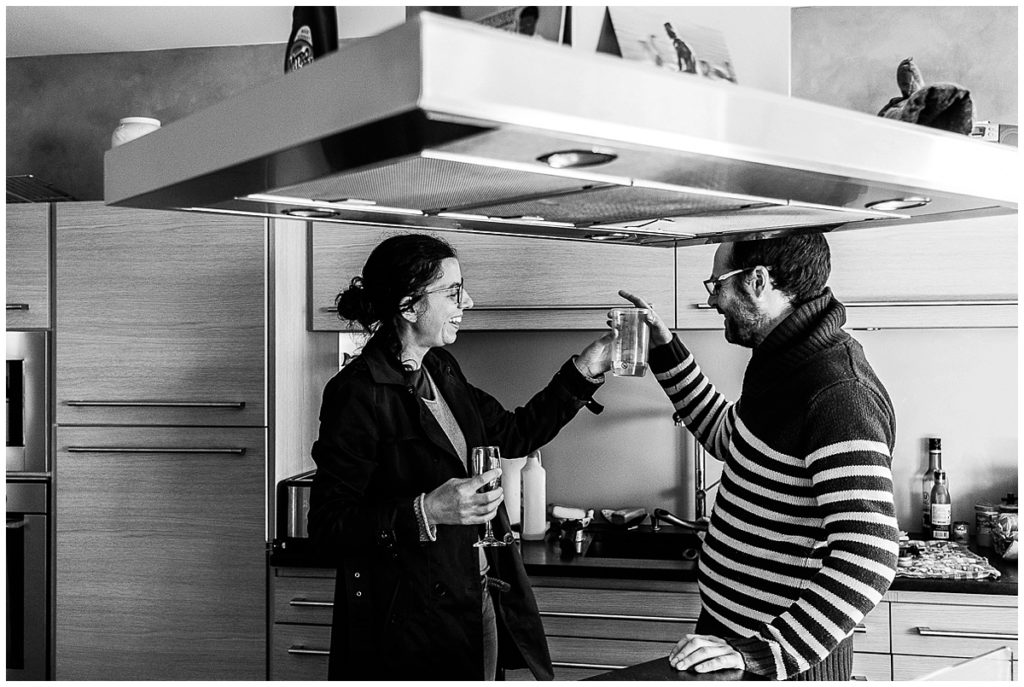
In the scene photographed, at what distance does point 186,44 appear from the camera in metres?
3.40

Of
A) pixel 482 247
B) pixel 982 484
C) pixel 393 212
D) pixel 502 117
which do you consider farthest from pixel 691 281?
pixel 502 117

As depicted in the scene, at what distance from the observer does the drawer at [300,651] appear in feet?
8.91

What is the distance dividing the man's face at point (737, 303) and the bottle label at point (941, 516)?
1305 millimetres

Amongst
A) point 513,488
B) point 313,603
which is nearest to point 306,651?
point 313,603

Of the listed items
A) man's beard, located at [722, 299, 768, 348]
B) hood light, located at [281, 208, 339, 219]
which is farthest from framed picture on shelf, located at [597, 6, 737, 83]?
man's beard, located at [722, 299, 768, 348]

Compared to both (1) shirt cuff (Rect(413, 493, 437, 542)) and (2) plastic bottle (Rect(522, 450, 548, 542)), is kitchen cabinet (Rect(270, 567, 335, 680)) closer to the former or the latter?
(2) plastic bottle (Rect(522, 450, 548, 542))

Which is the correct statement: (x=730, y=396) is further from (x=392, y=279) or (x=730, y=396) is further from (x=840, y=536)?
(x=840, y=536)

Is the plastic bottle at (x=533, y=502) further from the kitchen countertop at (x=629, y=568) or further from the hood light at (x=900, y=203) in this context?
the hood light at (x=900, y=203)

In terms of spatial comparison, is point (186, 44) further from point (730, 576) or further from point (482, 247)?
point (730, 576)

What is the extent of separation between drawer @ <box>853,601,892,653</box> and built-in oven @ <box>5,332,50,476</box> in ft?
8.03

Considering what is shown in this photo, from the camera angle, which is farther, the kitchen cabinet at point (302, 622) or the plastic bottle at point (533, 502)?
the plastic bottle at point (533, 502)

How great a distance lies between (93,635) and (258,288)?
3.96 ft

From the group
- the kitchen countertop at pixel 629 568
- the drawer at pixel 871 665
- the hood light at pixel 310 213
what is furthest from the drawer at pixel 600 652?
the hood light at pixel 310 213

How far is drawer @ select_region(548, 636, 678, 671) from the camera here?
2.56m
